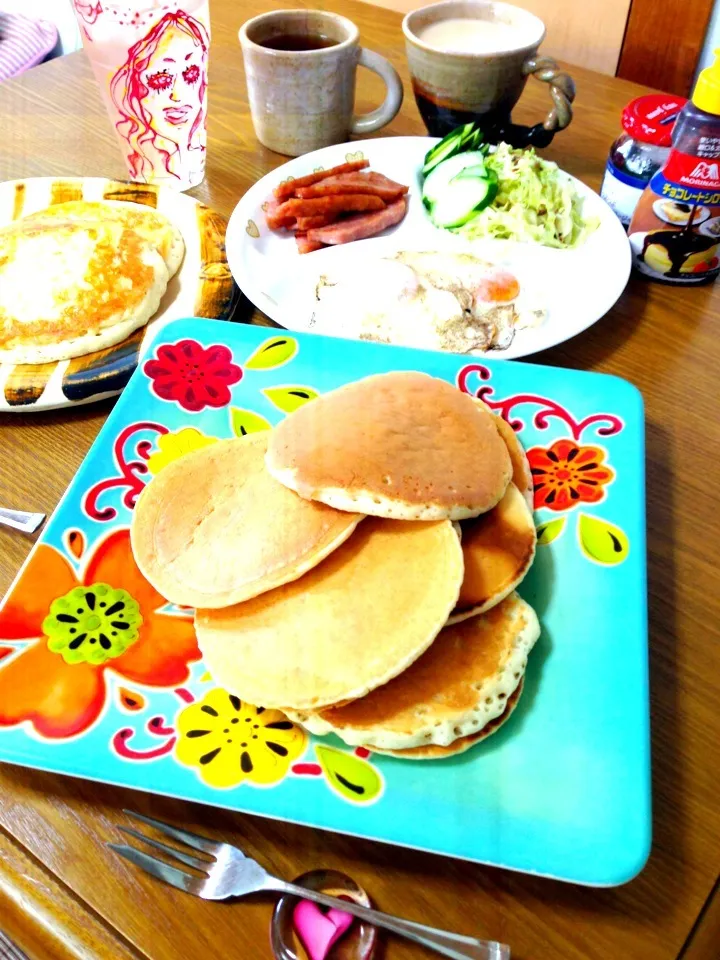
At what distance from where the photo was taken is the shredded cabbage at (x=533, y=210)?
54.7 inches

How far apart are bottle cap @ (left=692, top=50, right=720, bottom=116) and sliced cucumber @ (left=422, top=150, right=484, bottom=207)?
17.2 inches

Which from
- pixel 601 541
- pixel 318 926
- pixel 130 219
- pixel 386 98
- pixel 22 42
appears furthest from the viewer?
pixel 22 42

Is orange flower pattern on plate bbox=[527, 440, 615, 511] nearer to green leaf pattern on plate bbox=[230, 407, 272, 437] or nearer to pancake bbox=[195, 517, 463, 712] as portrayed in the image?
pancake bbox=[195, 517, 463, 712]

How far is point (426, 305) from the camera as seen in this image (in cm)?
124

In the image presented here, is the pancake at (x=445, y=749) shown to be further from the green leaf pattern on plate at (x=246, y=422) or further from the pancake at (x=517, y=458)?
the green leaf pattern on plate at (x=246, y=422)

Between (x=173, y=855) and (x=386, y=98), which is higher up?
(x=386, y=98)

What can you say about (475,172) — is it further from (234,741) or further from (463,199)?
(234,741)

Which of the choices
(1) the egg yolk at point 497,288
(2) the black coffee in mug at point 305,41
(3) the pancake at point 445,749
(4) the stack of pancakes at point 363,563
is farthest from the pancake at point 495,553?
(2) the black coffee in mug at point 305,41

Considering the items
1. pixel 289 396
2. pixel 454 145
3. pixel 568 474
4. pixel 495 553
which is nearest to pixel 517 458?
pixel 568 474

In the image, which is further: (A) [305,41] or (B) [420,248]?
(A) [305,41]

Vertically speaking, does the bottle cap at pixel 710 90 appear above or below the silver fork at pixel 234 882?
above

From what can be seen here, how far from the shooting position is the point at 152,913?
646mm

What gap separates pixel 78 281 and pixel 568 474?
807mm

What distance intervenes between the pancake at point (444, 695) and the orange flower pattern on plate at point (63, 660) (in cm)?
17
